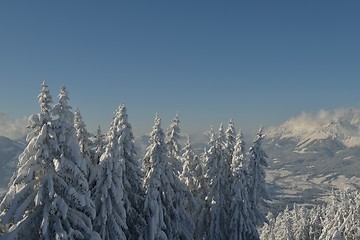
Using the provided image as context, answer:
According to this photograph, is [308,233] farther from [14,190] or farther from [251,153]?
[14,190]

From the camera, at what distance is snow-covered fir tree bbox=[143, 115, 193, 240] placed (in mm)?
29734

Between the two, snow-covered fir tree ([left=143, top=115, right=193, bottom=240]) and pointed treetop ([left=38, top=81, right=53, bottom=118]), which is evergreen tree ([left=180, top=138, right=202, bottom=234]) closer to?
snow-covered fir tree ([left=143, top=115, right=193, bottom=240])

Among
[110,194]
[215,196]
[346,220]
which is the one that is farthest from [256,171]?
[110,194]

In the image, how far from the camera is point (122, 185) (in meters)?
26.5

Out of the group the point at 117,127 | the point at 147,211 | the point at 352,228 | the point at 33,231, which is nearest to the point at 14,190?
the point at 33,231

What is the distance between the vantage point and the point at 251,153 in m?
41.6

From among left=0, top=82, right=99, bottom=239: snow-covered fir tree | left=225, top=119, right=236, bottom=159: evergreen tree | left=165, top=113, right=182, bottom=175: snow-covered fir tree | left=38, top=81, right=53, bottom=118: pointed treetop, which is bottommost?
left=0, top=82, right=99, bottom=239: snow-covered fir tree

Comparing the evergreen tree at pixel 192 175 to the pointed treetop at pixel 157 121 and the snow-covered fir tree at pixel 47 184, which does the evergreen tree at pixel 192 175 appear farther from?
the snow-covered fir tree at pixel 47 184

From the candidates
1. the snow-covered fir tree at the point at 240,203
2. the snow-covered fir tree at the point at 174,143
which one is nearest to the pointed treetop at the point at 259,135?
the snow-covered fir tree at the point at 240,203

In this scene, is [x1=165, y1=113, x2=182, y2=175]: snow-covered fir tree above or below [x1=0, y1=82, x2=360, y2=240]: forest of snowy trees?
above

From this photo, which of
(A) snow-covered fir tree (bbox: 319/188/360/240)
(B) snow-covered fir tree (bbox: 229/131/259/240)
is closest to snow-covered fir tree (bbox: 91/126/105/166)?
(B) snow-covered fir tree (bbox: 229/131/259/240)

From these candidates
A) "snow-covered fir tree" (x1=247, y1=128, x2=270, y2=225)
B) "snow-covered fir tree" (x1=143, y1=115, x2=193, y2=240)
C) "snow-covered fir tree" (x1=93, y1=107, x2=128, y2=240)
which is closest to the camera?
"snow-covered fir tree" (x1=93, y1=107, x2=128, y2=240)

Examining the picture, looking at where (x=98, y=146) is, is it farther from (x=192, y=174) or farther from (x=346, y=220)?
(x=346, y=220)

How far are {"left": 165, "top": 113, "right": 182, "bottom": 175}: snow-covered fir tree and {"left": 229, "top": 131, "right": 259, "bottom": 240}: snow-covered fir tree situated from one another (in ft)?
21.4
